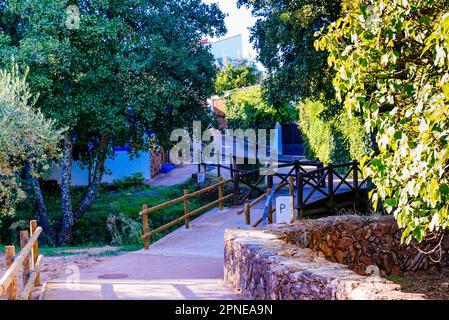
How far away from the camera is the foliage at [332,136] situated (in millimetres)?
21484

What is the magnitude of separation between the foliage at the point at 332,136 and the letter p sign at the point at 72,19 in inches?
336

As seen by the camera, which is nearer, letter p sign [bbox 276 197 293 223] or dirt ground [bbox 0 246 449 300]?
dirt ground [bbox 0 246 449 300]

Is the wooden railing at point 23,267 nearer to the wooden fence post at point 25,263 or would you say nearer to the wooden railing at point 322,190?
the wooden fence post at point 25,263

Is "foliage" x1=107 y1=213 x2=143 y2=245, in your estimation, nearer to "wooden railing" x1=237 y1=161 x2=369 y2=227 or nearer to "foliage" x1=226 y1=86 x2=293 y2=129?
"wooden railing" x1=237 y1=161 x2=369 y2=227

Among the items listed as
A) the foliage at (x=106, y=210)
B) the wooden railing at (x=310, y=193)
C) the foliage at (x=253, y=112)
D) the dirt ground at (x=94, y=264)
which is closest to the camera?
the dirt ground at (x=94, y=264)

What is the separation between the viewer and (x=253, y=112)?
3184cm

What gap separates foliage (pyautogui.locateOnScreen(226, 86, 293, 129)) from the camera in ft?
102

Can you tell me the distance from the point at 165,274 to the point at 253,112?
903 inches

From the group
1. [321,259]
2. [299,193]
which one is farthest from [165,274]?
[299,193]

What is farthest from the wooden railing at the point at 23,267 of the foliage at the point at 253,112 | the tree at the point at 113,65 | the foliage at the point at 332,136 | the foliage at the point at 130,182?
the foliage at the point at 253,112

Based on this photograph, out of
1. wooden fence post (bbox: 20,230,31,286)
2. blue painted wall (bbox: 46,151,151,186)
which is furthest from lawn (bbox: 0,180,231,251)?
wooden fence post (bbox: 20,230,31,286)

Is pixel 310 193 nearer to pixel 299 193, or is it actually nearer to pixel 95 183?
pixel 299 193

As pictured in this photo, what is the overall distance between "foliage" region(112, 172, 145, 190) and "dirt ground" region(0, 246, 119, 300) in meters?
9.93

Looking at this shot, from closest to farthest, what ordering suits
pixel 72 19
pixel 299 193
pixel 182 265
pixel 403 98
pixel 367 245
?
pixel 403 98 → pixel 182 265 → pixel 367 245 → pixel 299 193 → pixel 72 19
